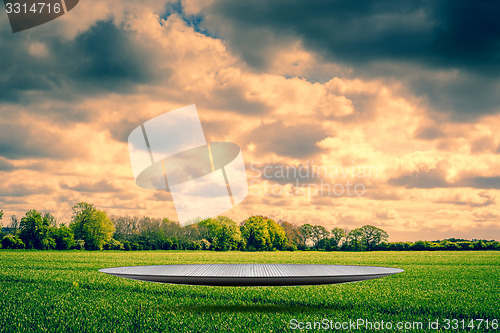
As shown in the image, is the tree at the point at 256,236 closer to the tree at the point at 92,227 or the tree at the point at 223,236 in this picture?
the tree at the point at 223,236

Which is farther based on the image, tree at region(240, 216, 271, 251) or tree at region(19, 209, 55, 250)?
tree at region(240, 216, 271, 251)

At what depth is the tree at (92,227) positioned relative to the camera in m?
81.1

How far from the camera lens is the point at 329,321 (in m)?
7.20

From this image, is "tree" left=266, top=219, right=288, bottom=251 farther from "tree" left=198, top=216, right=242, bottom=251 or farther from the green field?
the green field

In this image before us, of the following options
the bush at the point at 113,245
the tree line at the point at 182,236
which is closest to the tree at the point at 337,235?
the tree line at the point at 182,236

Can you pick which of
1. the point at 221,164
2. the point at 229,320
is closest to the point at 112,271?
the point at 229,320

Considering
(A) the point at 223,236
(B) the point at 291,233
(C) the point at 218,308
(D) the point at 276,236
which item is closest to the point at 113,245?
(A) the point at 223,236

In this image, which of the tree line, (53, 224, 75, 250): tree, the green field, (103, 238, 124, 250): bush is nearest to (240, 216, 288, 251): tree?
the tree line

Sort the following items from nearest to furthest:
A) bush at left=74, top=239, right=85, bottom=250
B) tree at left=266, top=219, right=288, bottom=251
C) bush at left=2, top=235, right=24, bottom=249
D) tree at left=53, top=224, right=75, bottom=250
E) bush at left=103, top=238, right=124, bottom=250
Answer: bush at left=2, top=235, right=24, bottom=249
tree at left=53, top=224, right=75, bottom=250
bush at left=74, top=239, right=85, bottom=250
bush at left=103, top=238, right=124, bottom=250
tree at left=266, top=219, right=288, bottom=251

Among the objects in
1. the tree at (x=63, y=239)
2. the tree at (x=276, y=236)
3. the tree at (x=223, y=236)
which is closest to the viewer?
the tree at (x=63, y=239)

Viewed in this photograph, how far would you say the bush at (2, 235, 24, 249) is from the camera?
6638cm

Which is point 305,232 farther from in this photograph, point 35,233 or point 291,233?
point 35,233

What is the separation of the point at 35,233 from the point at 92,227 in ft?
39.7

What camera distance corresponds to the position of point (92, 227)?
82.4 meters
